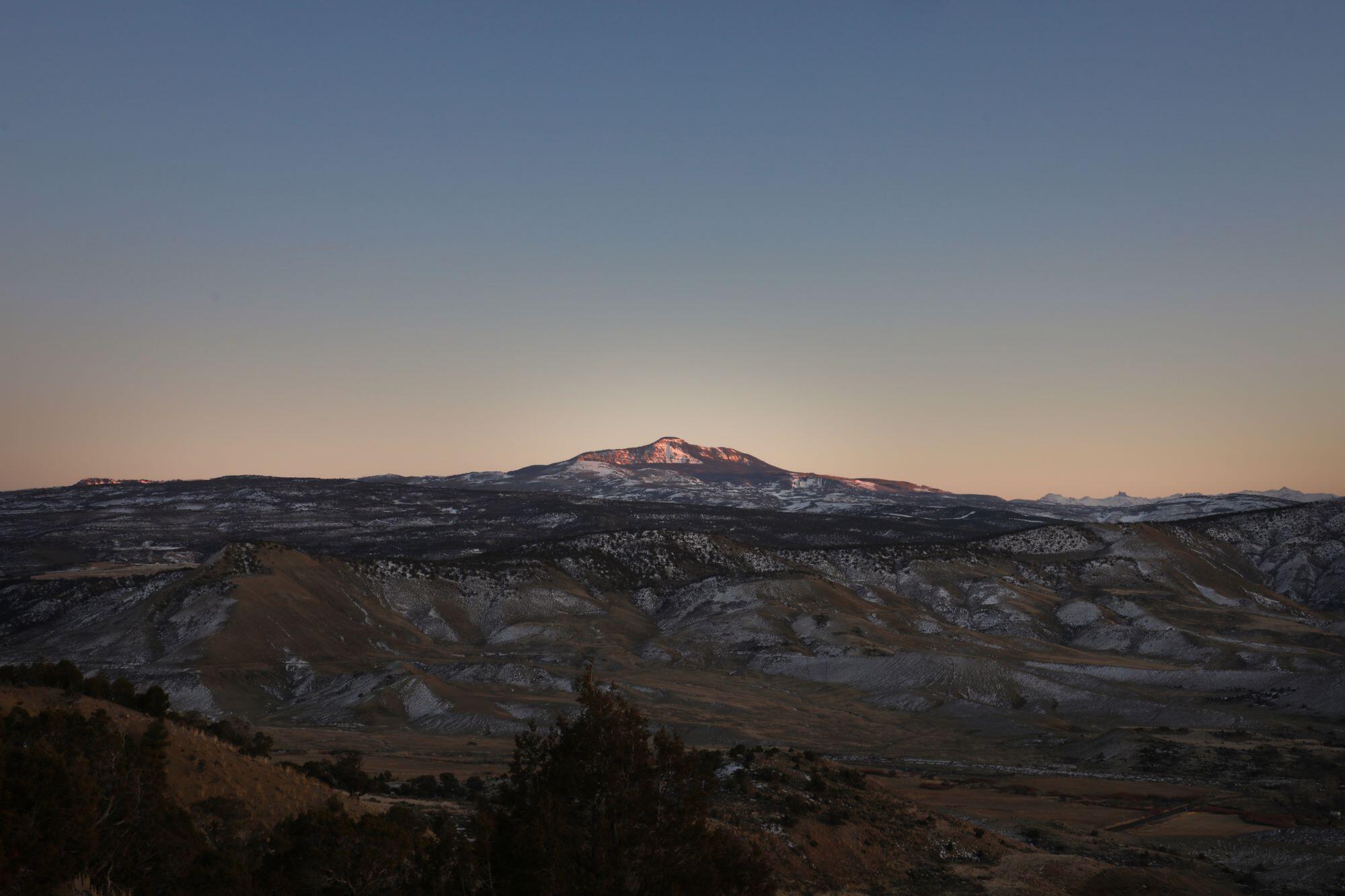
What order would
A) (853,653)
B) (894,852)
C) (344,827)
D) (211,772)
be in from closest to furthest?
(344,827)
(211,772)
(894,852)
(853,653)

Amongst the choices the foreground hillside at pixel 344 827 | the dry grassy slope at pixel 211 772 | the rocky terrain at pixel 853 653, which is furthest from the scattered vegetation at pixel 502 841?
the rocky terrain at pixel 853 653

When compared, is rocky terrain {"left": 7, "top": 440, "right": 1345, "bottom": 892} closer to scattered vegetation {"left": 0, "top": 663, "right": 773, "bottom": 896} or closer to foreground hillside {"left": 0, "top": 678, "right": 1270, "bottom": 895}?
foreground hillside {"left": 0, "top": 678, "right": 1270, "bottom": 895}

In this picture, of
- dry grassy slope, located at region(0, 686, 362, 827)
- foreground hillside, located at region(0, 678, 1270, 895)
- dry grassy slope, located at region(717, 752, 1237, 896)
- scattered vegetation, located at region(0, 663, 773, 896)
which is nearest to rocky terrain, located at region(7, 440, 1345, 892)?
dry grassy slope, located at region(717, 752, 1237, 896)

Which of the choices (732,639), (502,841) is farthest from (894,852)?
(732,639)

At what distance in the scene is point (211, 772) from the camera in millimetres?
22344

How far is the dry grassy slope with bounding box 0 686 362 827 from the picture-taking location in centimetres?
2156

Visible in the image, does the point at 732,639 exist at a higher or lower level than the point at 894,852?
lower

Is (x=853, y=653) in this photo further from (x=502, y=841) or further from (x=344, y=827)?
(x=344, y=827)

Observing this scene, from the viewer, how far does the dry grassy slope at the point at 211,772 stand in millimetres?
21562

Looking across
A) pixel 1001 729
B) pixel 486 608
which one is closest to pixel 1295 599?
pixel 1001 729

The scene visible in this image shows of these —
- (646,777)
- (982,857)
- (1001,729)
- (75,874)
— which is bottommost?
(1001,729)

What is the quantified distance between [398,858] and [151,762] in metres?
6.78

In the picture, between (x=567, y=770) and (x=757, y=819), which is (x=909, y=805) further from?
(x=567, y=770)

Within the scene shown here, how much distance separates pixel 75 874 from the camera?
49.1 ft
